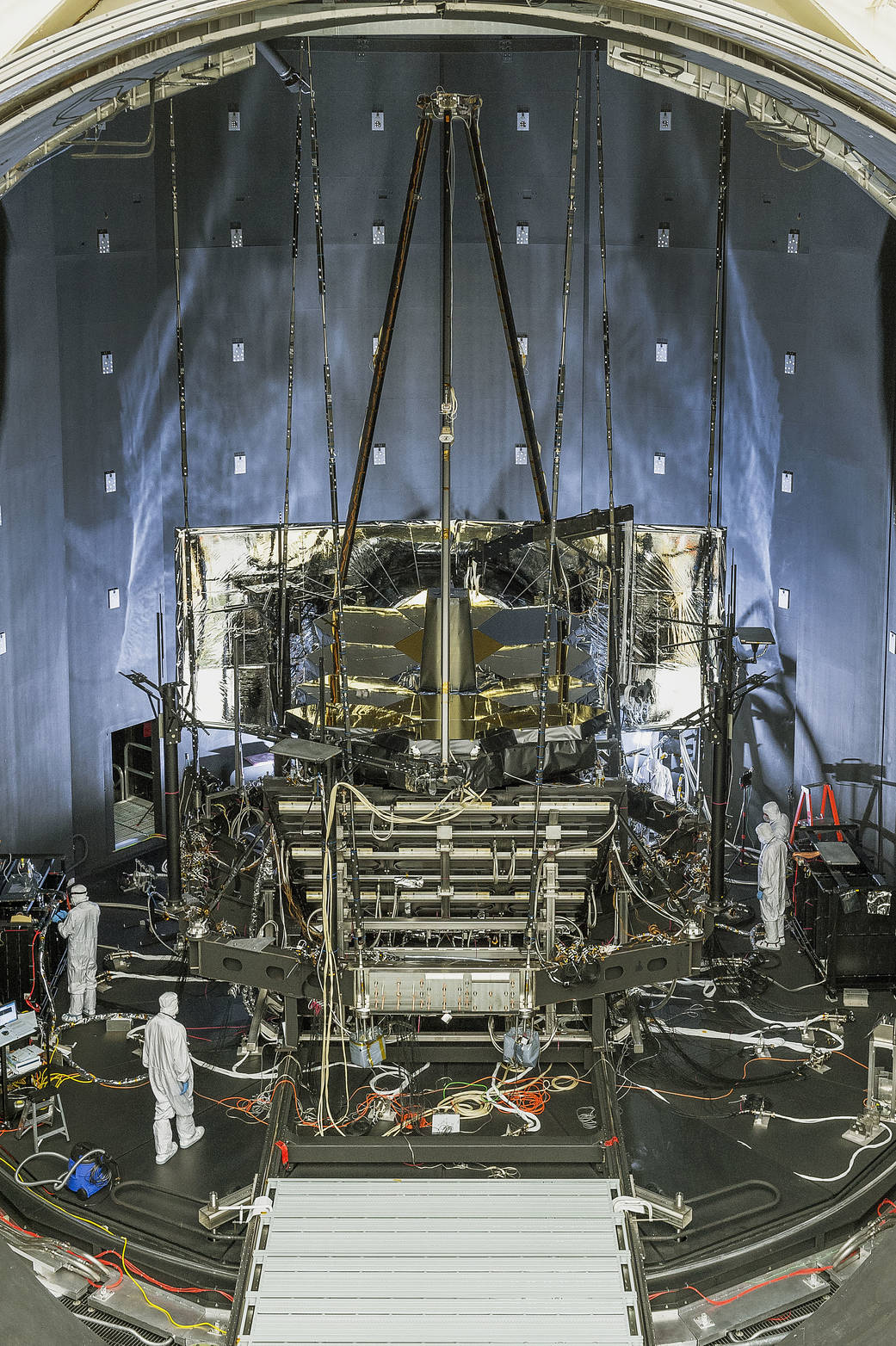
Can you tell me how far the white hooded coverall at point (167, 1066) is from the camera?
8570 mm

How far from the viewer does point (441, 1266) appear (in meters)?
7.04

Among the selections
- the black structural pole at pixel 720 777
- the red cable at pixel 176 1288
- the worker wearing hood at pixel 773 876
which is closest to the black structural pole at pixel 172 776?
the red cable at pixel 176 1288

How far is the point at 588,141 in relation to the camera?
12875 mm

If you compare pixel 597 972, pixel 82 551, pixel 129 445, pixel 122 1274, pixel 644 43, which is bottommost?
pixel 122 1274

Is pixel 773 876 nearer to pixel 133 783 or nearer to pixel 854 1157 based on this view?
pixel 854 1157

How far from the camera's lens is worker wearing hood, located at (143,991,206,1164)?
8570 millimetres

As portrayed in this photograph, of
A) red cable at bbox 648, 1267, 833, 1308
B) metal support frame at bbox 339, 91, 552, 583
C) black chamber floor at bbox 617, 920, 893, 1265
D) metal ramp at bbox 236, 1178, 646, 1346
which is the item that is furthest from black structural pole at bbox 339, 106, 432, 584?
red cable at bbox 648, 1267, 833, 1308

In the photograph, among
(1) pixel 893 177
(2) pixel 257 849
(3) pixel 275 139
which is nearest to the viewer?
(1) pixel 893 177

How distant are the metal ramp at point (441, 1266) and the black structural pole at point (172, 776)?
3.16 m

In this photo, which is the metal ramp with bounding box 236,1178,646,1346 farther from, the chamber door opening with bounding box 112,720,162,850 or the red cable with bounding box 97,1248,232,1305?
the chamber door opening with bounding box 112,720,162,850

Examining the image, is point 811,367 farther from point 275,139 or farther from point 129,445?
point 129,445

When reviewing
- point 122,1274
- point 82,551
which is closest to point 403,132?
point 82,551

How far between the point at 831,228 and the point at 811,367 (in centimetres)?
113

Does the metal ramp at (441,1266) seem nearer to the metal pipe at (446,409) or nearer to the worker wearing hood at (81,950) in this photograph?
the metal pipe at (446,409)
